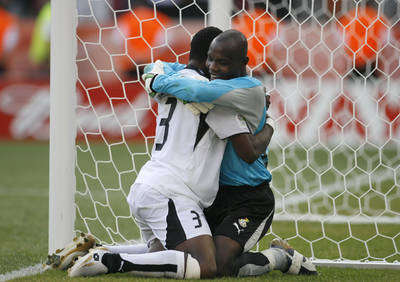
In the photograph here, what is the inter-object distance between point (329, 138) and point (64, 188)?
4.75 meters

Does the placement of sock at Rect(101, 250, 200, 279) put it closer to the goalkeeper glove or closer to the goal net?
the goalkeeper glove

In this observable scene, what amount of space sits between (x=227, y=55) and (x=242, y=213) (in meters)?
0.74

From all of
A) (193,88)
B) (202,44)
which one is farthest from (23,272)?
(202,44)

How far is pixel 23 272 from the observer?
10.8 ft

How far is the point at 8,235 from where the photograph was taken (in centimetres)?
457

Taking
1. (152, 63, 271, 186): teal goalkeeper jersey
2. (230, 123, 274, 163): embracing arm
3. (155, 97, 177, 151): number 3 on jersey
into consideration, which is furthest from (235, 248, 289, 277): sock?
(155, 97, 177, 151): number 3 on jersey

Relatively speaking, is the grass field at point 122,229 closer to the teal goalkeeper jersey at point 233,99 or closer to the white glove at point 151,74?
the teal goalkeeper jersey at point 233,99

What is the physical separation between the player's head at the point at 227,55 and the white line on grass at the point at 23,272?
130 cm

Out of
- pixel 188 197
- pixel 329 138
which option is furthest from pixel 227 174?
pixel 329 138

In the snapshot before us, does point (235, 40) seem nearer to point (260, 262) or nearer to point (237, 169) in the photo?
point (237, 169)

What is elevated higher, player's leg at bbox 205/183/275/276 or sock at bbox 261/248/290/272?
player's leg at bbox 205/183/275/276

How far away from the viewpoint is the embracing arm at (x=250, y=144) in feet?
9.82

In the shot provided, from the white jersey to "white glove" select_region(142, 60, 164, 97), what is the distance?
11 centimetres

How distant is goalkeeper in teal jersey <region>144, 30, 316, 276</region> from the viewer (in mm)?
2961
